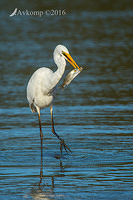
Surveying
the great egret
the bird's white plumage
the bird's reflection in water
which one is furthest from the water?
the bird's white plumage

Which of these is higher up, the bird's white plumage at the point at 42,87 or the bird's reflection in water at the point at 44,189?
the bird's white plumage at the point at 42,87

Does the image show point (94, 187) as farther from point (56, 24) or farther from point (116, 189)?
point (56, 24)

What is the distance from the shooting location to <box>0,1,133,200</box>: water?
24.9ft

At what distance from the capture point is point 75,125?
464 inches

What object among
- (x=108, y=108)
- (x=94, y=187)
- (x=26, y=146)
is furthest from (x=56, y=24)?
(x=94, y=187)

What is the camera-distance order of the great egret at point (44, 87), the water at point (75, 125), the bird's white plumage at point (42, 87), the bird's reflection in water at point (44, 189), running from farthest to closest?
the bird's white plumage at point (42, 87), the great egret at point (44, 87), the water at point (75, 125), the bird's reflection in water at point (44, 189)

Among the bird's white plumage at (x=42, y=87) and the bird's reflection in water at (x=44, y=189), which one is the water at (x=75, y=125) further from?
the bird's white plumage at (x=42, y=87)

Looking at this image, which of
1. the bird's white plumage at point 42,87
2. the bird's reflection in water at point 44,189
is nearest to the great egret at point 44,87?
the bird's white plumage at point 42,87

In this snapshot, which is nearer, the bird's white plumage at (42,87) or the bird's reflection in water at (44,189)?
the bird's reflection in water at (44,189)

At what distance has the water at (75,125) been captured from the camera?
24.9 ft

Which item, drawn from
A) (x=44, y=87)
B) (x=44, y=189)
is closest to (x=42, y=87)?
(x=44, y=87)

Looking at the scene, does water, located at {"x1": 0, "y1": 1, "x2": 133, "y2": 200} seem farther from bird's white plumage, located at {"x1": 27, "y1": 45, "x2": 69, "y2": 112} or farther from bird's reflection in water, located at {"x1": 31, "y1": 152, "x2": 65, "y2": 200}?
bird's white plumage, located at {"x1": 27, "y1": 45, "x2": 69, "y2": 112}

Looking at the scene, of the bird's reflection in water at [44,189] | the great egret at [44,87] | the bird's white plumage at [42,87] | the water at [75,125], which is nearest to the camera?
the bird's reflection in water at [44,189]

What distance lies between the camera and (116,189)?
723 cm
